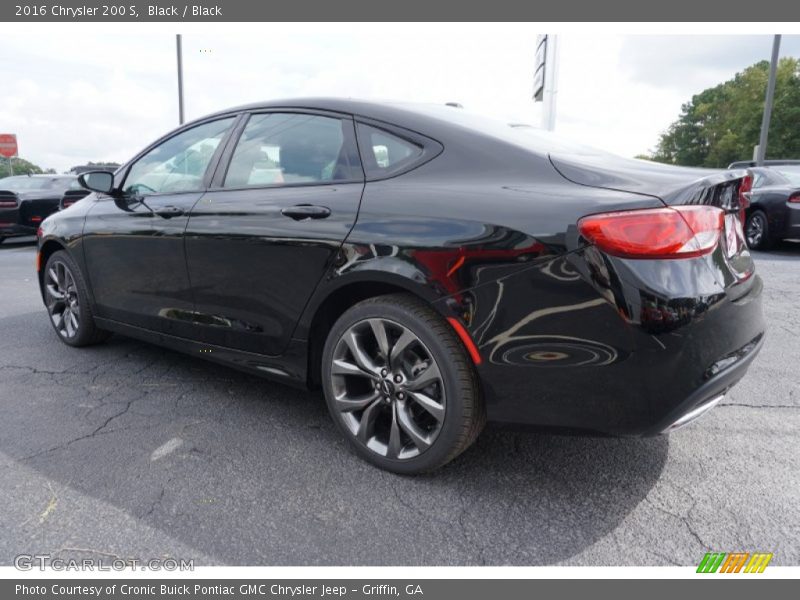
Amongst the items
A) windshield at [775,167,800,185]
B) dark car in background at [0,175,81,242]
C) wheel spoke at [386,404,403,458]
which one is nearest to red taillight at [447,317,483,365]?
wheel spoke at [386,404,403,458]

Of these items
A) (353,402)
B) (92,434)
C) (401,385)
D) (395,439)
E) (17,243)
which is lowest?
(17,243)

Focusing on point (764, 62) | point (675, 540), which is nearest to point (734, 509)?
point (675, 540)

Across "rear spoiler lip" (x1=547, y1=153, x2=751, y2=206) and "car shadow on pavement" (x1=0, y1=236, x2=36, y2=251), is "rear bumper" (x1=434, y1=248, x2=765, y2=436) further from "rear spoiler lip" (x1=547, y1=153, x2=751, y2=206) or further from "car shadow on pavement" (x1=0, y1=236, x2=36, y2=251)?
"car shadow on pavement" (x1=0, y1=236, x2=36, y2=251)

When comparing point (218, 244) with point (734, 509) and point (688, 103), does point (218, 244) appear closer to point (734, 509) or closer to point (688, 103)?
point (734, 509)

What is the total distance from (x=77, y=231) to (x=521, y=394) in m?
3.31

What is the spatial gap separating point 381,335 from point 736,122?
6346cm

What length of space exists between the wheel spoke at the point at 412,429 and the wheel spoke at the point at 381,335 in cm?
22

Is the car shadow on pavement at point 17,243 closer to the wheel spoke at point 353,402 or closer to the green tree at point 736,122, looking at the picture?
the wheel spoke at point 353,402

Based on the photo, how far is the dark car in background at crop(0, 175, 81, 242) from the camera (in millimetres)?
10820

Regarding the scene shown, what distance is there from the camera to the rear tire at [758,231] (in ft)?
30.3

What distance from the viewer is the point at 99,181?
384 centimetres

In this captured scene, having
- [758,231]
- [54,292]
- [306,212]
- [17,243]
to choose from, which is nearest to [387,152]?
[306,212]

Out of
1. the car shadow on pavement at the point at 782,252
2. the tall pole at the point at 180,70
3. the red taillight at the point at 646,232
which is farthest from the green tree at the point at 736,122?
the red taillight at the point at 646,232

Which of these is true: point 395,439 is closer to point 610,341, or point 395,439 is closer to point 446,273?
point 446,273
